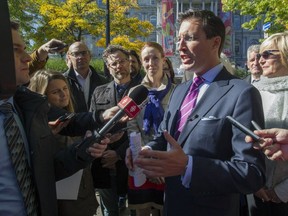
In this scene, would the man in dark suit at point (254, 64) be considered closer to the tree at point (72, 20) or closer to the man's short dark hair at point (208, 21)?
the man's short dark hair at point (208, 21)

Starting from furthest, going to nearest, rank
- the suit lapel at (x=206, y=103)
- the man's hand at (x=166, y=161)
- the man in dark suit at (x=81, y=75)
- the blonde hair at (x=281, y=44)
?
the man in dark suit at (x=81, y=75) → the blonde hair at (x=281, y=44) → the suit lapel at (x=206, y=103) → the man's hand at (x=166, y=161)

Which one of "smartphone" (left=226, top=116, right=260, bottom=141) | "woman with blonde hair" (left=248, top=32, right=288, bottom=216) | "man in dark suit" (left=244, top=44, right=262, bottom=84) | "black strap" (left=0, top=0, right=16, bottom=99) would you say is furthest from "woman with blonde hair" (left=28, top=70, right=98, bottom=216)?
"man in dark suit" (left=244, top=44, right=262, bottom=84)

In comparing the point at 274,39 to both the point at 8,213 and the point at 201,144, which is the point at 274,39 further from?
the point at 8,213

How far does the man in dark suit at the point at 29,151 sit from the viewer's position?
188 cm

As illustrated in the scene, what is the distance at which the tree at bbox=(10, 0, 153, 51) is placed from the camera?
23.7m

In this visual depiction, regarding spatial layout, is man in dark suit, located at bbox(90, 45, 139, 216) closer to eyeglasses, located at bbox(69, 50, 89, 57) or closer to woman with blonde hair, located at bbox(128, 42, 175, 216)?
woman with blonde hair, located at bbox(128, 42, 175, 216)

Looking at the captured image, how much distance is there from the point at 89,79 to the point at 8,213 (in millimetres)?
3580

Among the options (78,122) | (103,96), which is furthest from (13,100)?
(103,96)

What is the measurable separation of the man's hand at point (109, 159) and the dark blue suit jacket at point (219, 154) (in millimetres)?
1720

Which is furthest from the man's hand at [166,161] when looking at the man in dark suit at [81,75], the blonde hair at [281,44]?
the man in dark suit at [81,75]

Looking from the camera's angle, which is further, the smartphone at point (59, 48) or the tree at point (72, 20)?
the tree at point (72, 20)

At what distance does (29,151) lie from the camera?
2129mm

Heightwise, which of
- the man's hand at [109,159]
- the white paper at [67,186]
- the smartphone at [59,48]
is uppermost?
the smartphone at [59,48]

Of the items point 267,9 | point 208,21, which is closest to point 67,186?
point 208,21
